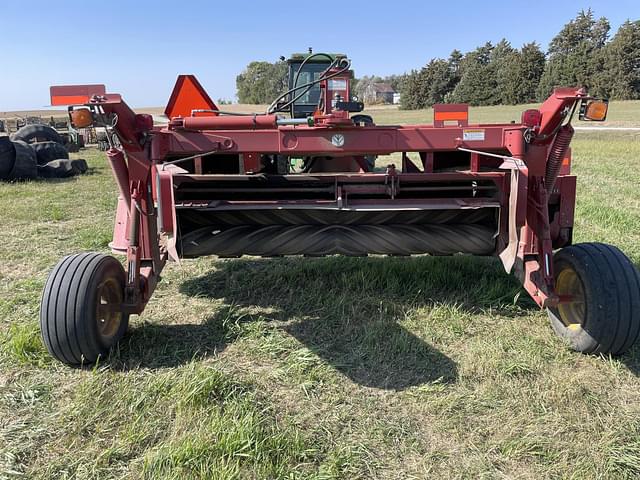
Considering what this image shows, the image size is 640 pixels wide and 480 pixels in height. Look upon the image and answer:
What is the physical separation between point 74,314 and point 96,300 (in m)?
0.14

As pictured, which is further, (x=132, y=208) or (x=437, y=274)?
(x=437, y=274)

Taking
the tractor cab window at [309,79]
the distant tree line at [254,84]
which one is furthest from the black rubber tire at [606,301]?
the distant tree line at [254,84]

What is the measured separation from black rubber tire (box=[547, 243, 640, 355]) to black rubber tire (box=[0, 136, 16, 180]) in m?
10.9

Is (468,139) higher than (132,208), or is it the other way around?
(468,139)

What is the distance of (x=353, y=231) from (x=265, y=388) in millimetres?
1282

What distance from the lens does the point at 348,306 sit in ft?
12.6

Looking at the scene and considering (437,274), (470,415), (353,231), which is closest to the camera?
(470,415)

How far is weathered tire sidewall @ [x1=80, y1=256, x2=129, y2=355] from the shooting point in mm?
2861

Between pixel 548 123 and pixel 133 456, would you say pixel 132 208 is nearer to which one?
pixel 133 456

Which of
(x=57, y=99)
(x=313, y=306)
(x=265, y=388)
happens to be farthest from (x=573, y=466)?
(x=57, y=99)

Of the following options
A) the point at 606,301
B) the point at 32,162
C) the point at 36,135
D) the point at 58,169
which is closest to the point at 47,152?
the point at 58,169

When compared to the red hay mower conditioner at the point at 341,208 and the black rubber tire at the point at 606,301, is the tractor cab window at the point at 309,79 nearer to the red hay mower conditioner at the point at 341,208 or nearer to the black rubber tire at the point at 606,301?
the red hay mower conditioner at the point at 341,208

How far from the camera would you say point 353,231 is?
11.8 feet

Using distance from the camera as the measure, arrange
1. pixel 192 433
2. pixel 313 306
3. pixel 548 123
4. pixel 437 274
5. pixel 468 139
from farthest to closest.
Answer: pixel 437 274 → pixel 313 306 → pixel 468 139 → pixel 548 123 → pixel 192 433
